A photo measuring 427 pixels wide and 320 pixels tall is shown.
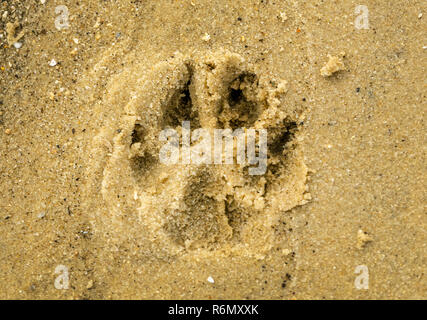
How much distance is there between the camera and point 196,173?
2.08 meters

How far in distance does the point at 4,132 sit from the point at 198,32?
1224 millimetres

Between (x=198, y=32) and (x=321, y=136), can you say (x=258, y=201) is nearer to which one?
(x=321, y=136)

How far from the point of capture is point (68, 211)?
216cm

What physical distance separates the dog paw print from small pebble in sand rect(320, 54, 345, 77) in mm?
218

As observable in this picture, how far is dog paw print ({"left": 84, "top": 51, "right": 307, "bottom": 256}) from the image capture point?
6.83 feet

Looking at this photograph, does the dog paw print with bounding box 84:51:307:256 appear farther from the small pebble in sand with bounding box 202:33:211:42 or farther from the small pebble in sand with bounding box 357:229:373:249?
the small pebble in sand with bounding box 357:229:373:249

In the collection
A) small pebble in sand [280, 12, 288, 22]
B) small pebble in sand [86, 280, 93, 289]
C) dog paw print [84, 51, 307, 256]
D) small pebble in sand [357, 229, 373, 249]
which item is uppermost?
small pebble in sand [280, 12, 288, 22]

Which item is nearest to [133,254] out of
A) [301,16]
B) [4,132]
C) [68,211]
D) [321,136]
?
[68,211]

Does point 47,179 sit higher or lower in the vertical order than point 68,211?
higher

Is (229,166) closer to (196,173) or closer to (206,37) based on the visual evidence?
(196,173)

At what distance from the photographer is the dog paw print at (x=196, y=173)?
6.83 ft

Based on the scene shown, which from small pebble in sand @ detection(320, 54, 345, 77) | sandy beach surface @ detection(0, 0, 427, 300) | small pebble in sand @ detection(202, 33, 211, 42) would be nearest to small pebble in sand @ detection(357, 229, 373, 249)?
sandy beach surface @ detection(0, 0, 427, 300)

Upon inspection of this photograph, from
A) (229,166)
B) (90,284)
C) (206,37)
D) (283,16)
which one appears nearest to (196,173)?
(229,166)
